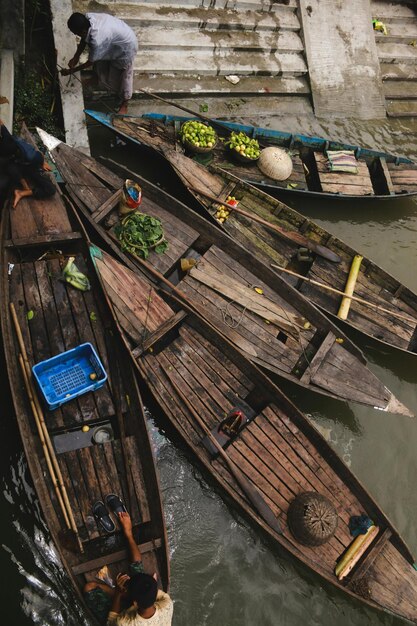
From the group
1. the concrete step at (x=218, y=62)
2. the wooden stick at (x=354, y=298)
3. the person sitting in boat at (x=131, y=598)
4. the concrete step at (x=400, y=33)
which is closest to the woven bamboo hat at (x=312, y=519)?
the person sitting in boat at (x=131, y=598)

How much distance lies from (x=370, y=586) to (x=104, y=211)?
23.1ft

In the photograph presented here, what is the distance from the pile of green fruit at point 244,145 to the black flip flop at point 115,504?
21.8 feet

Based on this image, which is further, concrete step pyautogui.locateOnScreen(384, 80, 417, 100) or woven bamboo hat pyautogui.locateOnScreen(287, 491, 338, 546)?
concrete step pyautogui.locateOnScreen(384, 80, 417, 100)

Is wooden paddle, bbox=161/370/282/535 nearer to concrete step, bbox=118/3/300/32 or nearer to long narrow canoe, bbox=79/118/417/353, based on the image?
long narrow canoe, bbox=79/118/417/353

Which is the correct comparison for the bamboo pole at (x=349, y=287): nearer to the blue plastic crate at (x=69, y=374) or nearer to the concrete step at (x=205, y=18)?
the blue plastic crate at (x=69, y=374)

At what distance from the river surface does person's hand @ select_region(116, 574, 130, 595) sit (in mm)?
1435

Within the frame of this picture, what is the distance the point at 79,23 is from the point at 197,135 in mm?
2711

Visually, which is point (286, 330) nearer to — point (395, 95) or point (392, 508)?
point (392, 508)

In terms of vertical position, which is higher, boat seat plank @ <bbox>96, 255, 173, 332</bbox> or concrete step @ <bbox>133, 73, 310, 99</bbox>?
concrete step @ <bbox>133, 73, 310, 99</bbox>

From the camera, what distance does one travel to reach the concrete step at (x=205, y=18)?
1009 cm

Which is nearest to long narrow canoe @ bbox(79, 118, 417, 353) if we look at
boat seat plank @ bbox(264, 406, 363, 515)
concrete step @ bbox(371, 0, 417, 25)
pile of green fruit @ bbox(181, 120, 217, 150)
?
pile of green fruit @ bbox(181, 120, 217, 150)

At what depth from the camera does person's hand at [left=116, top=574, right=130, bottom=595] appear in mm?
5594

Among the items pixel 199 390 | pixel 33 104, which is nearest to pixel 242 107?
pixel 33 104

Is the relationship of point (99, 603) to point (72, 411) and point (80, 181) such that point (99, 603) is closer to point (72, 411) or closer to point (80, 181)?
point (72, 411)
